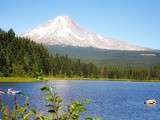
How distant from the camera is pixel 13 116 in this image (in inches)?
527

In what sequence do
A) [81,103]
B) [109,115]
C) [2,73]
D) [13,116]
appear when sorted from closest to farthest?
1. [81,103]
2. [13,116]
3. [109,115]
4. [2,73]

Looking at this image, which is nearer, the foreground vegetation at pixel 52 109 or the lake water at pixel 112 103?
the foreground vegetation at pixel 52 109

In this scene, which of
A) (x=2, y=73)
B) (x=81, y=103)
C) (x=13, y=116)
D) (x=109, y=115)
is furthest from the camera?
(x=2, y=73)

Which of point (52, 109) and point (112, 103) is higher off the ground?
point (52, 109)

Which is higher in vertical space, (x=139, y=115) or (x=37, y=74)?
(x=37, y=74)

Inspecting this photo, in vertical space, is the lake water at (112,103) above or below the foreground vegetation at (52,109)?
below

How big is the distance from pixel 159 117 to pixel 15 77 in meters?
127

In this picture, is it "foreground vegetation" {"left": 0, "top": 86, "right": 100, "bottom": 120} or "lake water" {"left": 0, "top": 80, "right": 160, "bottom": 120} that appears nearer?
"foreground vegetation" {"left": 0, "top": 86, "right": 100, "bottom": 120}

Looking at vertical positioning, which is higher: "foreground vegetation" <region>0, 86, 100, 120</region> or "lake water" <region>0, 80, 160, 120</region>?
"foreground vegetation" <region>0, 86, 100, 120</region>

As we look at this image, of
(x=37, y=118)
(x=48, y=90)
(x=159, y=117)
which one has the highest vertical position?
(x=48, y=90)

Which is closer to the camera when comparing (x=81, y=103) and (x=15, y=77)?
(x=81, y=103)

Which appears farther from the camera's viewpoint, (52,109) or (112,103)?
(112,103)

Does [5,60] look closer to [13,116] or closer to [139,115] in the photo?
[139,115]

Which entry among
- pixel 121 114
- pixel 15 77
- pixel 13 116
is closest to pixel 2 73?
pixel 15 77
